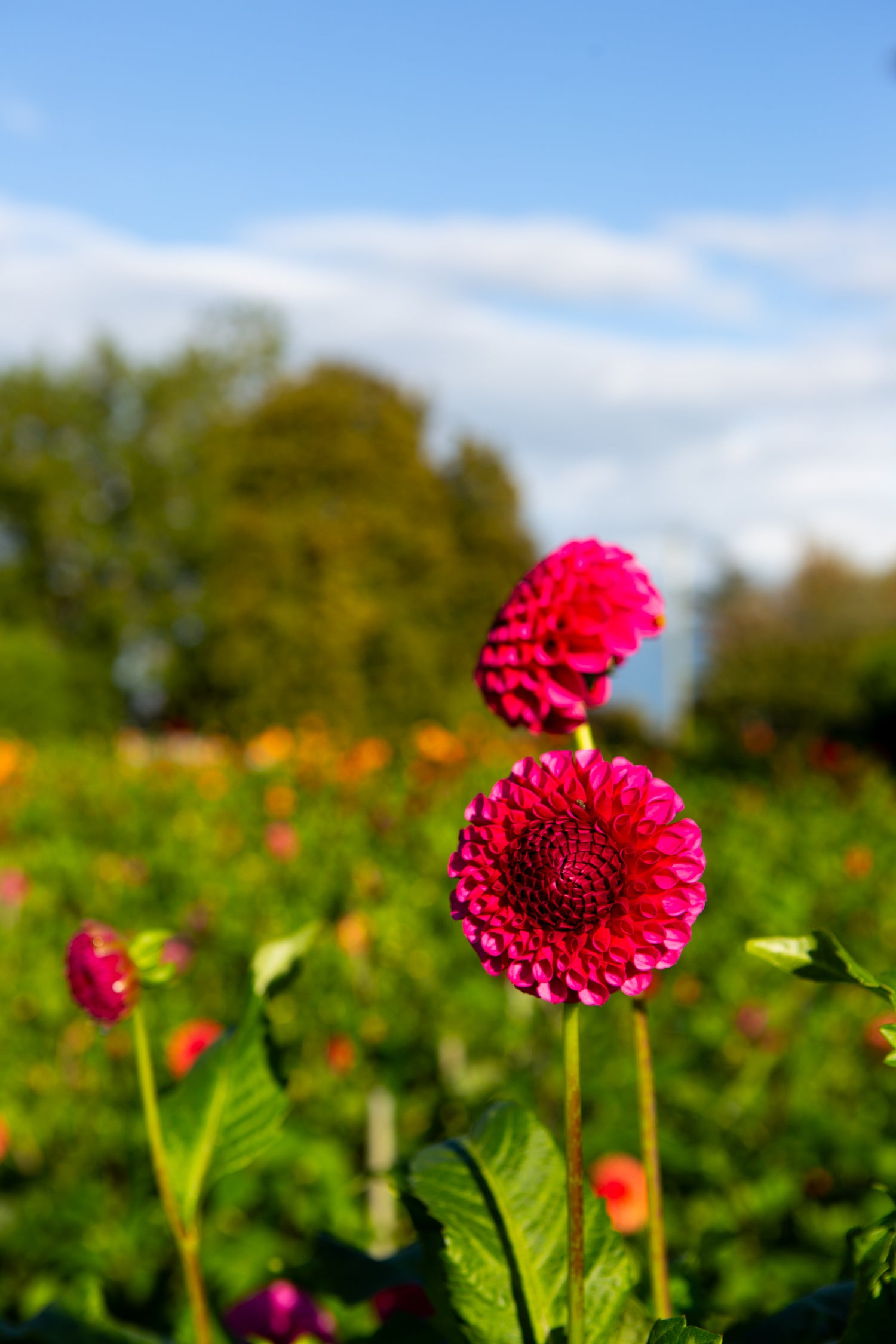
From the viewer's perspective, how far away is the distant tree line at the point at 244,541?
1065 inches

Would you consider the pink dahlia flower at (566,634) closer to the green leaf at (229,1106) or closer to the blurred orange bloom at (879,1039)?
the green leaf at (229,1106)

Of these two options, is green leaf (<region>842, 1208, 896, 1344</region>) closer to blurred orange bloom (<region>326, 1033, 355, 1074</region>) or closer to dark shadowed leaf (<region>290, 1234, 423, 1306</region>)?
dark shadowed leaf (<region>290, 1234, 423, 1306</region>)

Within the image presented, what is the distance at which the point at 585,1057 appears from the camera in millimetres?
3133

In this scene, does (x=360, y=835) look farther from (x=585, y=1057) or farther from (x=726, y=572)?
(x=726, y=572)

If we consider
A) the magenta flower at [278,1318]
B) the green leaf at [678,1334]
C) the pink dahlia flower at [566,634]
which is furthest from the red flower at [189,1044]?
the green leaf at [678,1334]

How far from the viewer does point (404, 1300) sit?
3.26 ft

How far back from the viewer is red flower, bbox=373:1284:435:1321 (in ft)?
3.19

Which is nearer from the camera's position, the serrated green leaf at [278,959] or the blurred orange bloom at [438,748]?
the serrated green leaf at [278,959]

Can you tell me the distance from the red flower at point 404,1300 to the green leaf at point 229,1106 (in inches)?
5.9

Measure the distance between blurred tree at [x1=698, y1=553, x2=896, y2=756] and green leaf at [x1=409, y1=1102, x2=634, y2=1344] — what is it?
5.84 m

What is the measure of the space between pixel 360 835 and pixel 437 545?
24.0 metres

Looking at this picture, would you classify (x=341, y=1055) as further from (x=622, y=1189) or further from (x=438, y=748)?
(x=438, y=748)

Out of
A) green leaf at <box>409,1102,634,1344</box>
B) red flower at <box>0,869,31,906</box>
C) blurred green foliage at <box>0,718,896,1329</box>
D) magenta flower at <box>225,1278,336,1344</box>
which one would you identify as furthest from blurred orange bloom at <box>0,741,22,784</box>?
green leaf at <box>409,1102,634,1344</box>

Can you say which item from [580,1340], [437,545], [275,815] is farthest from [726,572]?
[580,1340]
